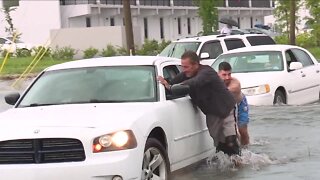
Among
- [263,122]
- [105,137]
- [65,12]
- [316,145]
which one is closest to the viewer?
[105,137]

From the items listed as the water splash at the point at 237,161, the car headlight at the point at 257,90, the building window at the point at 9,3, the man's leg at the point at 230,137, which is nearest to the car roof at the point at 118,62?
the man's leg at the point at 230,137

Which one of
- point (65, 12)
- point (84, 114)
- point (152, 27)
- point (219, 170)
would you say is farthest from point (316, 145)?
point (152, 27)

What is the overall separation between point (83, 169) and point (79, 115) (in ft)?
2.54

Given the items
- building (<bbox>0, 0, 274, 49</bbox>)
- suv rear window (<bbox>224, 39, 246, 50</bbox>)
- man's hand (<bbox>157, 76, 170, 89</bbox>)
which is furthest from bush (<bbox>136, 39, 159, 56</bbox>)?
man's hand (<bbox>157, 76, 170, 89</bbox>)

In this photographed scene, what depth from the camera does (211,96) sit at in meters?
8.87

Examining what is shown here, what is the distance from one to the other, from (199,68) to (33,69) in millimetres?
21924

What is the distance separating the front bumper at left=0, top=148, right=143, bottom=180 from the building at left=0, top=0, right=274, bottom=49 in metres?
39.8

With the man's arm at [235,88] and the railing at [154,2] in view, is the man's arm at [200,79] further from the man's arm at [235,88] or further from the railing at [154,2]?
the railing at [154,2]

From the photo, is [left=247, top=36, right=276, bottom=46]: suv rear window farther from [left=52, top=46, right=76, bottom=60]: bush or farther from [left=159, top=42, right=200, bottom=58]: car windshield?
[left=52, top=46, right=76, bottom=60]: bush

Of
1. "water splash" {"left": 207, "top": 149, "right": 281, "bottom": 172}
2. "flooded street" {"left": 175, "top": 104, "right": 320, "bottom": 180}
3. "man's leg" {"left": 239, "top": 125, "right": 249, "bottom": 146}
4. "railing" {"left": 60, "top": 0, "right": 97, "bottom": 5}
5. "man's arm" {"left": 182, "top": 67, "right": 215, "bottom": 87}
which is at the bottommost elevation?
"flooded street" {"left": 175, "top": 104, "right": 320, "bottom": 180}

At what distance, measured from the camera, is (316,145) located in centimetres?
1103

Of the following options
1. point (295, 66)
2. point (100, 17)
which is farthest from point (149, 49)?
point (295, 66)

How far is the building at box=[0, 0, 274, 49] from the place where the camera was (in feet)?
180

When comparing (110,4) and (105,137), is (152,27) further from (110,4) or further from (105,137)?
(105,137)
